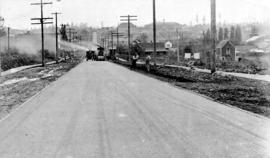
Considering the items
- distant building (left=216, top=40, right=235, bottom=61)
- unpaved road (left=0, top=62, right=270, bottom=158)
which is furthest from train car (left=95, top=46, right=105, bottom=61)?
unpaved road (left=0, top=62, right=270, bottom=158)

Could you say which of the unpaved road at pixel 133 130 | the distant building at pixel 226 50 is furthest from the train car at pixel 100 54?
the unpaved road at pixel 133 130

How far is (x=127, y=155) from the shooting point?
7.23 metres

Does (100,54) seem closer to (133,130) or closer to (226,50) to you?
(226,50)

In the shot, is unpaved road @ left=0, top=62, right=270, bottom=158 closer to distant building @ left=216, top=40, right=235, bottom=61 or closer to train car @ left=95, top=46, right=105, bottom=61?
train car @ left=95, top=46, right=105, bottom=61

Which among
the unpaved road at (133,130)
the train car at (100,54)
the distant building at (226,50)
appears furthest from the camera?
the distant building at (226,50)

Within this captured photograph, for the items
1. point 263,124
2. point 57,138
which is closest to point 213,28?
point 263,124

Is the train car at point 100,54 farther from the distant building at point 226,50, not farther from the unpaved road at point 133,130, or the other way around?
the unpaved road at point 133,130

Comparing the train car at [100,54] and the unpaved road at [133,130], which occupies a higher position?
the train car at [100,54]

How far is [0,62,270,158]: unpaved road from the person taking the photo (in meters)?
7.48

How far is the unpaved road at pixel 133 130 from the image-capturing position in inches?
294

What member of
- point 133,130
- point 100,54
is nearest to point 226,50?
point 100,54

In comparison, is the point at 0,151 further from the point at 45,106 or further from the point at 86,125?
the point at 45,106

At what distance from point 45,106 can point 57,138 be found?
581cm

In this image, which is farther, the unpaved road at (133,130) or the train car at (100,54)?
the train car at (100,54)
